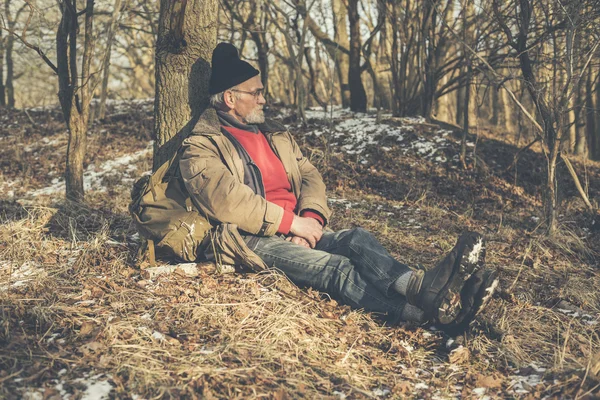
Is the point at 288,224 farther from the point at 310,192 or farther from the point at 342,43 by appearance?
the point at 342,43

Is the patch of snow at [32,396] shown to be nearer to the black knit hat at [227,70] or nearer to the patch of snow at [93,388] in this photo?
the patch of snow at [93,388]

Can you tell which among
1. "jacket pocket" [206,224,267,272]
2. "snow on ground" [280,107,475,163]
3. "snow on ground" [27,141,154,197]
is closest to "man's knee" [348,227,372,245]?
"jacket pocket" [206,224,267,272]

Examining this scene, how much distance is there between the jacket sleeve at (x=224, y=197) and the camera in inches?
151

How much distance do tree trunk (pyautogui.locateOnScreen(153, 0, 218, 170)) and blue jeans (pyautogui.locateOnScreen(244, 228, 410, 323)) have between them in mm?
1359

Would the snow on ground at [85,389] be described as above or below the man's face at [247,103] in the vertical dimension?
below

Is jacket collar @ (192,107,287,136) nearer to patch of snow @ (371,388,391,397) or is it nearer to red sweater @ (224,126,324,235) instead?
red sweater @ (224,126,324,235)

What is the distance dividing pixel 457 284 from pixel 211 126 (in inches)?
80.3

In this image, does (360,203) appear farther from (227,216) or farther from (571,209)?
(227,216)

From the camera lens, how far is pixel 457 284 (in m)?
3.26

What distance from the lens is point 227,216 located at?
12.6 ft

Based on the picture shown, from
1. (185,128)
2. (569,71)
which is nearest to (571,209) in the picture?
(569,71)

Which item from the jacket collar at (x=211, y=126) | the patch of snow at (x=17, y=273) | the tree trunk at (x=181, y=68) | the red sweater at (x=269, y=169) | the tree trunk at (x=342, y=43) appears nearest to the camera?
the patch of snow at (x=17, y=273)

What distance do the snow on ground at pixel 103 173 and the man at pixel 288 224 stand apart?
4.65m

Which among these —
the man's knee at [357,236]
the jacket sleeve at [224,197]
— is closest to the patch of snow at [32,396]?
the jacket sleeve at [224,197]
